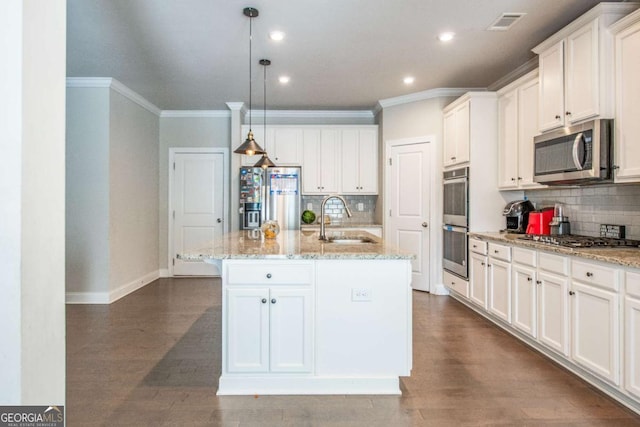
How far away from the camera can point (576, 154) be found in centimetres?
274

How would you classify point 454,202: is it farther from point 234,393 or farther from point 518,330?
point 234,393

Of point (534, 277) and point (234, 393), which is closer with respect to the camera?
point (234, 393)

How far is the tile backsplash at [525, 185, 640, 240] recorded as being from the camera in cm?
281

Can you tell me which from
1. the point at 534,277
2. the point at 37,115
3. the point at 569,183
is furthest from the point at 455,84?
the point at 37,115

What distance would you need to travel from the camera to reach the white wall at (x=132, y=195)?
464cm

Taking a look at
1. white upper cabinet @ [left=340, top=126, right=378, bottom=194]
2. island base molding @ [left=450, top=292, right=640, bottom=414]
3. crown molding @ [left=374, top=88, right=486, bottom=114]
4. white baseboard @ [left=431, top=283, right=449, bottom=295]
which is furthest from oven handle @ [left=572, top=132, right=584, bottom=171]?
white upper cabinet @ [left=340, top=126, right=378, bottom=194]

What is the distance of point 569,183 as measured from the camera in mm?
3037

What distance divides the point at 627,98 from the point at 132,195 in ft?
17.0

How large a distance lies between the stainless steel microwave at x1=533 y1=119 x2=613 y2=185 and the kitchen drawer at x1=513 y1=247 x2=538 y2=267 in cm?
60

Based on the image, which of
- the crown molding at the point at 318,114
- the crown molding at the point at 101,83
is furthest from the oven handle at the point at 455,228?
the crown molding at the point at 101,83

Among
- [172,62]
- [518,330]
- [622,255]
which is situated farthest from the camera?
[172,62]

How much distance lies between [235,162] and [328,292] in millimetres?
3759

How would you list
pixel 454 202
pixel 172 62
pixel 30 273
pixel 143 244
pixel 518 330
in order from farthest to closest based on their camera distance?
pixel 143 244, pixel 454 202, pixel 172 62, pixel 518 330, pixel 30 273

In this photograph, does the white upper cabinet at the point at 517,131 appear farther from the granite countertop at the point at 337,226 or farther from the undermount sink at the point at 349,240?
the granite countertop at the point at 337,226
